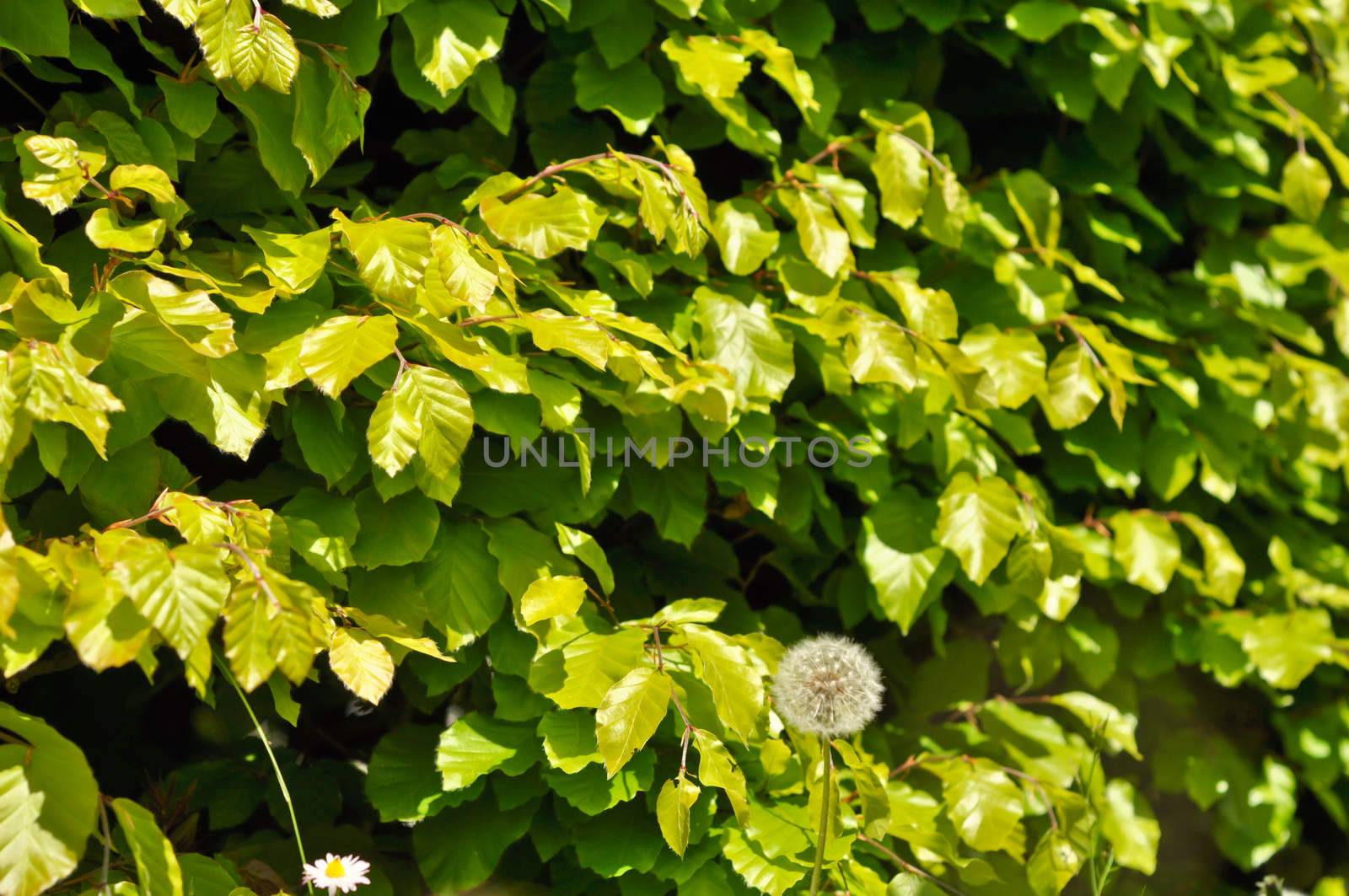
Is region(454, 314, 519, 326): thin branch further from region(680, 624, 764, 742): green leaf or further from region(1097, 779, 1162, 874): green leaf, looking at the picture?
region(1097, 779, 1162, 874): green leaf

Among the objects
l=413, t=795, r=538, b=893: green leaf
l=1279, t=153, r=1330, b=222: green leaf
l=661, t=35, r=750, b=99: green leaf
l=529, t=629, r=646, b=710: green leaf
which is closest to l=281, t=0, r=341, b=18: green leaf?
l=661, t=35, r=750, b=99: green leaf

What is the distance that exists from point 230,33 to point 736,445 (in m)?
0.88

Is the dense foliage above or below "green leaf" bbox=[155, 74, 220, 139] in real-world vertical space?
below

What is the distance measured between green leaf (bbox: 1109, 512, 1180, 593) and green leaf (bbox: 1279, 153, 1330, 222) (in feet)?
2.34

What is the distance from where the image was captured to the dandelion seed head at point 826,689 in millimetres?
1281

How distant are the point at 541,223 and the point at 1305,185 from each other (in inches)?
63.7

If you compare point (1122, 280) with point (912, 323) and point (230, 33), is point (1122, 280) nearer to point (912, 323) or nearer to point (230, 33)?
point (912, 323)

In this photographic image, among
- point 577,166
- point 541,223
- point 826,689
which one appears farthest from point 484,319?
point 826,689

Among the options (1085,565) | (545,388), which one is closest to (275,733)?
(545,388)

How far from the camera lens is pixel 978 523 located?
1.65 meters

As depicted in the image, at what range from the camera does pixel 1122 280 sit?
216 cm

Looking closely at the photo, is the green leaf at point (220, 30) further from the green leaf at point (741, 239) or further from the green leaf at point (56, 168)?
the green leaf at point (741, 239)

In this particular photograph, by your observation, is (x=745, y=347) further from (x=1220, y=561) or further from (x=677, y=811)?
(x=1220, y=561)

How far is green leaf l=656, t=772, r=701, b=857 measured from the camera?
48.9 inches
